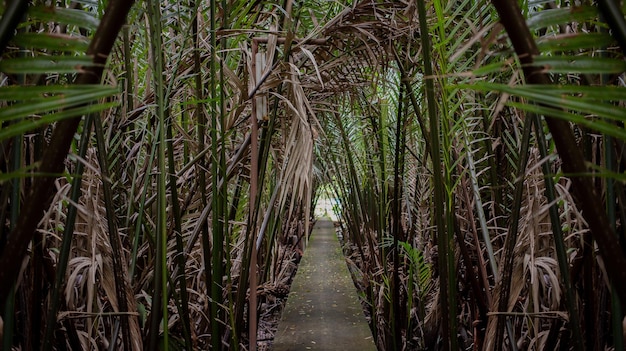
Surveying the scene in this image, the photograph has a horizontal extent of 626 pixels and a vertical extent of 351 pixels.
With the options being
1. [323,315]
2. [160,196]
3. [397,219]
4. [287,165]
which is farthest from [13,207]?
[323,315]

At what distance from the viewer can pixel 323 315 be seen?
1.87 m

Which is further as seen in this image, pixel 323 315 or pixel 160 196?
pixel 323 315

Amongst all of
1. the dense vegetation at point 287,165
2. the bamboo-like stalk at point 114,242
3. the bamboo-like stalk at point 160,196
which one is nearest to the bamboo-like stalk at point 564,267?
the dense vegetation at point 287,165

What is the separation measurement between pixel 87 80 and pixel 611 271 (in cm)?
49

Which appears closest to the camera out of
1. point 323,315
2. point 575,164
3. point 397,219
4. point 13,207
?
point 575,164

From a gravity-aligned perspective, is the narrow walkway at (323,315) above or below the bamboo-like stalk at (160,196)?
below

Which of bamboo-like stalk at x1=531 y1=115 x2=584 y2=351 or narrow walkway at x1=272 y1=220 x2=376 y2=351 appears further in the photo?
narrow walkway at x1=272 y1=220 x2=376 y2=351

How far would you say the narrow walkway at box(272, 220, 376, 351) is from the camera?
5.04 ft

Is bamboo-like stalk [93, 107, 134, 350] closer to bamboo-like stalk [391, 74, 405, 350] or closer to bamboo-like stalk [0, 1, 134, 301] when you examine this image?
bamboo-like stalk [0, 1, 134, 301]

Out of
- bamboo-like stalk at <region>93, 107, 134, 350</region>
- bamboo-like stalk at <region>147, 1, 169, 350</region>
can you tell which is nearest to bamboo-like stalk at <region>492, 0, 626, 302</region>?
bamboo-like stalk at <region>147, 1, 169, 350</region>

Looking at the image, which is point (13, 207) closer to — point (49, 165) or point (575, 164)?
point (49, 165)

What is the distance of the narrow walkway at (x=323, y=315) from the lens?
5.04ft

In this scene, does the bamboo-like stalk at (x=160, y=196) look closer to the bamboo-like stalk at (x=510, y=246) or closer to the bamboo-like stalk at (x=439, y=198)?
the bamboo-like stalk at (x=439, y=198)

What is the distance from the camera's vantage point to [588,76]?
0.76 metres
